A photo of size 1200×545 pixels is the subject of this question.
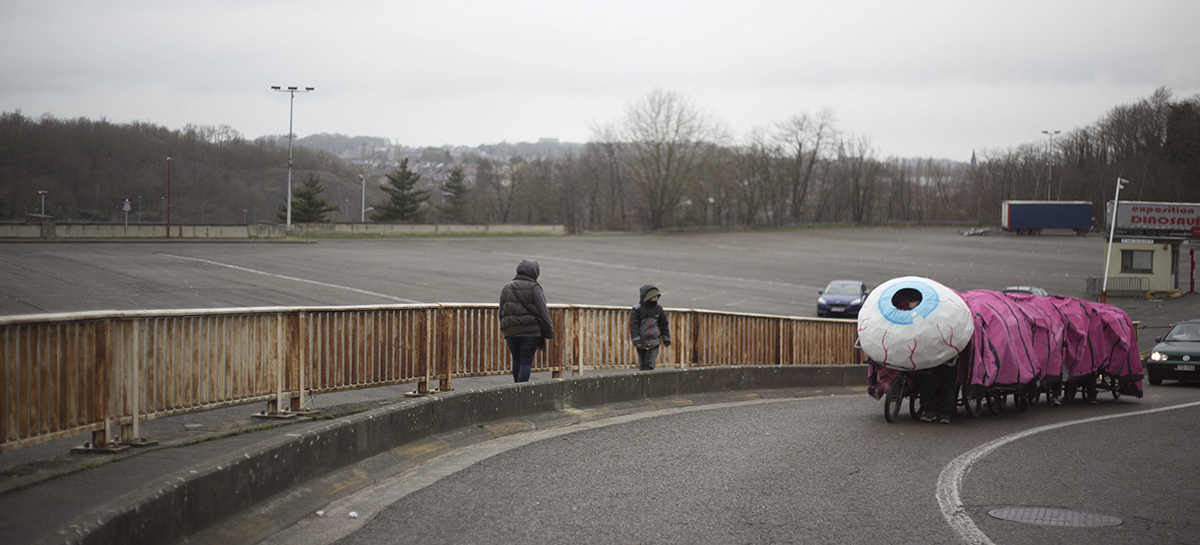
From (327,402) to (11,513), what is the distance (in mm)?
6678

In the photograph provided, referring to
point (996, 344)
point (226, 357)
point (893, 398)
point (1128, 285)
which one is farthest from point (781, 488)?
point (1128, 285)

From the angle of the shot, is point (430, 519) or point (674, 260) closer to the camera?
point (430, 519)

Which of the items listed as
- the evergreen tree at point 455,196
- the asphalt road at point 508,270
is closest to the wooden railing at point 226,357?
the asphalt road at point 508,270

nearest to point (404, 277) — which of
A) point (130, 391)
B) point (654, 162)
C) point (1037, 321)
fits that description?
point (1037, 321)

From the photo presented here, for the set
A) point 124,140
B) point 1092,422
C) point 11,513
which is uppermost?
point 124,140

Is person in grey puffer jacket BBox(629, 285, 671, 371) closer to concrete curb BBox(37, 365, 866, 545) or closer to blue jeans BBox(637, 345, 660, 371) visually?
blue jeans BBox(637, 345, 660, 371)

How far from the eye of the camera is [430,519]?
20.0 feet

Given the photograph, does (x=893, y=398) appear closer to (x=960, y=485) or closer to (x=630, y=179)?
(x=960, y=485)

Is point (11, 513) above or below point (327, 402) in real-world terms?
above

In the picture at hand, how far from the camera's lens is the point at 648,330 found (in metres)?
13.8

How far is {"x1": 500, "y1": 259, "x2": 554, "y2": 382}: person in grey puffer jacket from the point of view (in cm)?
1081

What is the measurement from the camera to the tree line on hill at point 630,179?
43531 mm

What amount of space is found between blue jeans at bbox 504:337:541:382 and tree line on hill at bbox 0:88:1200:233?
2686 centimetres

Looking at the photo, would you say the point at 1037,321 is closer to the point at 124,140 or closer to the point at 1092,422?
the point at 1092,422
